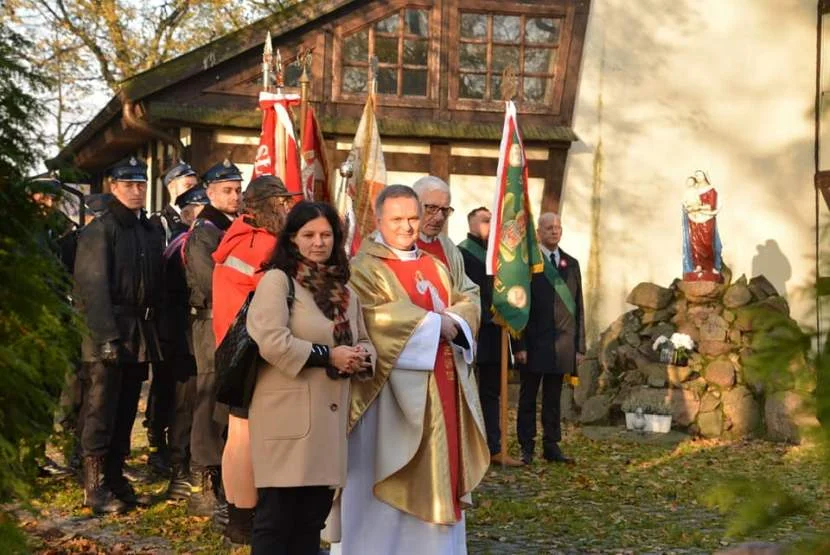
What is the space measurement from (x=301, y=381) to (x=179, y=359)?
12.7 feet

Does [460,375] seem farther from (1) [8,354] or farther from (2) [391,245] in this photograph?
(1) [8,354]

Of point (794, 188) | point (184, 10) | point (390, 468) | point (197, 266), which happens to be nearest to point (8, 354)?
point (390, 468)

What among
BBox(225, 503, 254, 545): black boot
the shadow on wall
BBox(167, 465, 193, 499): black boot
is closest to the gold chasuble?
BBox(225, 503, 254, 545): black boot

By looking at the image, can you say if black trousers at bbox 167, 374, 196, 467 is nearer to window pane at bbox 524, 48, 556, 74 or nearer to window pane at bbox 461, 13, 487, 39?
window pane at bbox 461, 13, 487, 39

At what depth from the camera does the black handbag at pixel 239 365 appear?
5445 millimetres

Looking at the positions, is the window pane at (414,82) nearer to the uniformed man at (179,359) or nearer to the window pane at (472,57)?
the window pane at (472,57)

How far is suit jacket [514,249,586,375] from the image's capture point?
11.5 m

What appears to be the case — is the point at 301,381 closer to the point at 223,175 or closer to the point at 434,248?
the point at 434,248

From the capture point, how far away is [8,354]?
9.93ft

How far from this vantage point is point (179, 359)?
29.9ft

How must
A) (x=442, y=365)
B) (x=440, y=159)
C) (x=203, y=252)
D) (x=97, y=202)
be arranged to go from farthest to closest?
(x=440, y=159) < (x=97, y=202) < (x=203, y=252) < (x=442, y=365)

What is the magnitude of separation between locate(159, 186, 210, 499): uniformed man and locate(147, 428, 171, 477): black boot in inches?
38.9

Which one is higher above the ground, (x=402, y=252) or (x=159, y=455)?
(x=402, y=252)

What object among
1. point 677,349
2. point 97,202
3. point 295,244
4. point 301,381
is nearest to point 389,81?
point 677,349
